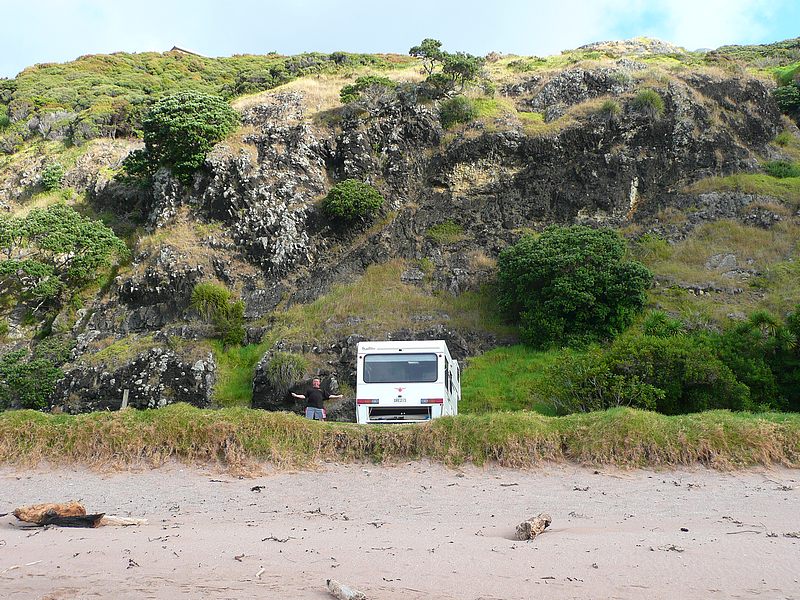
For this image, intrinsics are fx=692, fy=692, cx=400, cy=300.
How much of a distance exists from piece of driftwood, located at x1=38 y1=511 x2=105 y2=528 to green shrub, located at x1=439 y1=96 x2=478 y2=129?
39092 millimetres

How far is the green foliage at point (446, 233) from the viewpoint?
39.2 meters

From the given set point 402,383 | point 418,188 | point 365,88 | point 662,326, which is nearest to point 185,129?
point 365,88

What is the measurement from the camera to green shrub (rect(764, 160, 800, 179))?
4284cm

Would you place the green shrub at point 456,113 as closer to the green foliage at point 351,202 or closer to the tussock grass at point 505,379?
the green foliage at point 351,202

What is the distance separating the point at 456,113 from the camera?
147 ft

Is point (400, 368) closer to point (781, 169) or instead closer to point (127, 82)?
point (781, 169)

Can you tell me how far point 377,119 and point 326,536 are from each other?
38.2 meters

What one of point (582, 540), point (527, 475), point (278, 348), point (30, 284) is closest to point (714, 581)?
point (582, 540)

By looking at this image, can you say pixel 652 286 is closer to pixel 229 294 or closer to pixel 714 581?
pixel 229 294

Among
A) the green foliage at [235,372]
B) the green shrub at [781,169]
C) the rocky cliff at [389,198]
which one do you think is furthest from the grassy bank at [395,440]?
the green shrub at [781,169]

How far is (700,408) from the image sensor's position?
2145cm

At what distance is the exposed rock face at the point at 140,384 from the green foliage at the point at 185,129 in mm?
13242

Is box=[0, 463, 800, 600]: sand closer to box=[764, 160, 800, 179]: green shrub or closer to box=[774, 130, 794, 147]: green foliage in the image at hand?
box=[764, 160, 800, 179]: green shrub

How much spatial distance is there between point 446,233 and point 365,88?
502 inches
